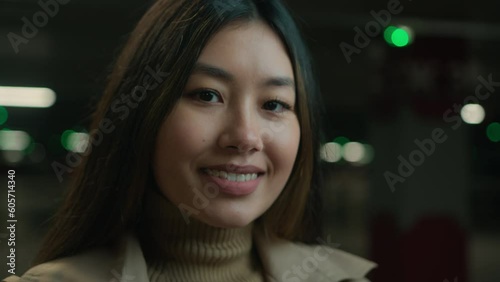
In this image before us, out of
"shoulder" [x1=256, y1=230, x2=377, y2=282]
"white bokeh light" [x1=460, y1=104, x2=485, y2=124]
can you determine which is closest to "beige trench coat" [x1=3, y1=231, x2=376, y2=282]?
"shoulder" [x1=256, y1=230, x2=377, y2=282]

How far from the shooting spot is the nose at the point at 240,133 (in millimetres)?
756

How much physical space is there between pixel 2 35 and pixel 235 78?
0.51 metres

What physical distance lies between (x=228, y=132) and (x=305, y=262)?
270mm

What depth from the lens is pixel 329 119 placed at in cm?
132

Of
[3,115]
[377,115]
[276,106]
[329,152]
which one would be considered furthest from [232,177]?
[377,115]

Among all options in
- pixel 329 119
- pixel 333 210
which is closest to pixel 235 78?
pixel 329 119

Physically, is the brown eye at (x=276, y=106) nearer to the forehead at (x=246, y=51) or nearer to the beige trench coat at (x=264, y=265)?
the forehead at (x=246, y=51)

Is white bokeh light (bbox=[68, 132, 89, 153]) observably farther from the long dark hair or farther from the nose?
the nose

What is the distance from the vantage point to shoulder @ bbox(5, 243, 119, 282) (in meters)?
0.81

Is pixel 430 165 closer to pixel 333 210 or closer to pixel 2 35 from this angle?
pixel 333 210

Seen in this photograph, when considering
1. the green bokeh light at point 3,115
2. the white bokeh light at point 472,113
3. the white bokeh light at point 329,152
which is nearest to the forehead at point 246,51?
the white bokeh light at point 329,152

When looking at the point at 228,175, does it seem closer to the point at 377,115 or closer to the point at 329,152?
the point at 329,152

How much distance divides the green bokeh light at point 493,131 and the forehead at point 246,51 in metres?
0.79

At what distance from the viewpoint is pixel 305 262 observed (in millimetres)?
931
